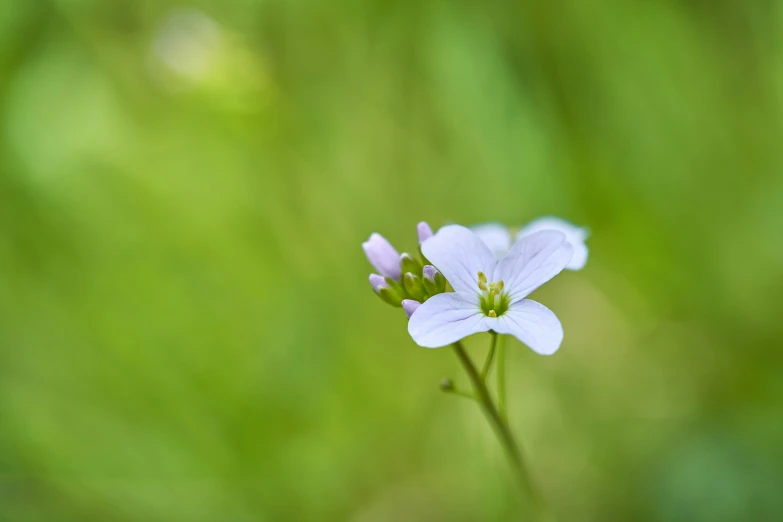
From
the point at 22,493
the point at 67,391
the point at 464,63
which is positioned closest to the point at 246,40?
the point at 464,63

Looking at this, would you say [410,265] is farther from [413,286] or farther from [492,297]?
[492,297]

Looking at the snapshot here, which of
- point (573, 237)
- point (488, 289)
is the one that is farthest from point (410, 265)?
point (573, 237)

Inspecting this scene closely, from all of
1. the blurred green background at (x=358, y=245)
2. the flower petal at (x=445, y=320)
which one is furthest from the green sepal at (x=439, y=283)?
the blurred green background at (x=358, y=245)

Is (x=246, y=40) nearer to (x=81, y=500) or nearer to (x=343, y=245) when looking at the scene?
(x=343, y=245)

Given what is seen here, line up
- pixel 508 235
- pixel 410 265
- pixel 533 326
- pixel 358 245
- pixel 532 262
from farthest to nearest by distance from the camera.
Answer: pixel 358 245
pixel 508 235
pixel 410 265
pixel 532 262
pixel 533 326

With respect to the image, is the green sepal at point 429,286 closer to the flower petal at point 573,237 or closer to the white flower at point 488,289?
the white flower at point 488,289

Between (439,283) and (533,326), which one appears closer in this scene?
(533,326)
